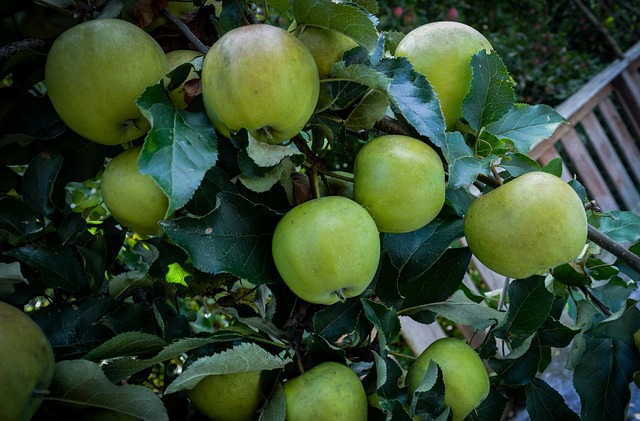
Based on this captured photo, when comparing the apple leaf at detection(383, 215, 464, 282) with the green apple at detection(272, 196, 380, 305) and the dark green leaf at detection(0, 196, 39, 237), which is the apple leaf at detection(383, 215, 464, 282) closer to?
the green apple at detection(272, 196, 380, 305)

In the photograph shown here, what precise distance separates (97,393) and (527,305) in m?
0.53

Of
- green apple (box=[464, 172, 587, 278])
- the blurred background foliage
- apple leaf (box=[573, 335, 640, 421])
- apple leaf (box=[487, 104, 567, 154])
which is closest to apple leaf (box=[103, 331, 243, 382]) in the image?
green apple (box=[464, 172, 587, 278])

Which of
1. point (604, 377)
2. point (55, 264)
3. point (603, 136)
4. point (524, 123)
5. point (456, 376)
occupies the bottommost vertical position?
point (603, 136)

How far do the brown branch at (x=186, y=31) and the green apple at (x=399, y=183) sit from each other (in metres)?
0.21

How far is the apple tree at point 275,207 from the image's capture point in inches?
21.6

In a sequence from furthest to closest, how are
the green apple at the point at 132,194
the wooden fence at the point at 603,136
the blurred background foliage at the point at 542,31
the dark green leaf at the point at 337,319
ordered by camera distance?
the blurred background foliage at the point at 542,31 → the wooden fence at the point at 603,136 → the dark green leaf at the point at 337,319 → the green apple at the point at 132,194

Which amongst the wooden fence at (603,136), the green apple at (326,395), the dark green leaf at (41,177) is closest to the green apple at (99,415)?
the green apple at (326,395)

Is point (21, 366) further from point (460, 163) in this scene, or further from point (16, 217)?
point (460, 163)

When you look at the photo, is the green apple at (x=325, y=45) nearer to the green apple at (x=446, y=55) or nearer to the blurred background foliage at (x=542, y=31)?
the green apple at (x=446, y=55)

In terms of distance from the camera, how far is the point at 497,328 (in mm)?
750

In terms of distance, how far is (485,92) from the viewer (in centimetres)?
66

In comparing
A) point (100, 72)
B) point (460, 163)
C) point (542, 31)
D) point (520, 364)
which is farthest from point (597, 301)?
point (542, 31)

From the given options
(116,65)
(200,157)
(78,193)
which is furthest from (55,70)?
(78,193)

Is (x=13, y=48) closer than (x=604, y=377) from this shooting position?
Yes
